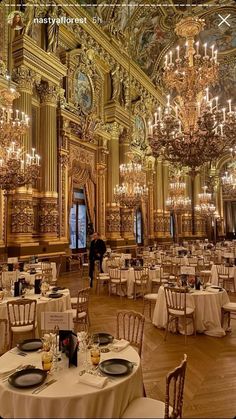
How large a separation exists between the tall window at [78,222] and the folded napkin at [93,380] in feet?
36.6

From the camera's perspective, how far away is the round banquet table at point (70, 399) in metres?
2.13

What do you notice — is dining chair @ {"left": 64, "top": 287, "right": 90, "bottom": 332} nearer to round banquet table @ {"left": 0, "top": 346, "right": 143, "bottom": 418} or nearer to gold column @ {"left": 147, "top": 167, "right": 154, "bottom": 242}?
round banquet table @ {"left": 0, "top": 346, "right": 143, "bottom": 418}

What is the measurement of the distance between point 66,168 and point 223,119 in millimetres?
7953

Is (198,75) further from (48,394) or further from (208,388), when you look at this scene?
(48,394)

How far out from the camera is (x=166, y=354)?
468 cm

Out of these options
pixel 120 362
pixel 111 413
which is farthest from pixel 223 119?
pixel 111 413

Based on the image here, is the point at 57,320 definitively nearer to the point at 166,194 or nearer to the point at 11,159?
the point at 11,159

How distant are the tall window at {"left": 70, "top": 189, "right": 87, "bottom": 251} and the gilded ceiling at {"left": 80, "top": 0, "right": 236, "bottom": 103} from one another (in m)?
→ 8.23

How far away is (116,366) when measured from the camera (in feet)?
8.52

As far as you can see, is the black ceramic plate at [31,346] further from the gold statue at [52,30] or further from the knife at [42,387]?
the gold statue at [52,30]

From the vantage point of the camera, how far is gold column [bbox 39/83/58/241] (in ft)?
36.8

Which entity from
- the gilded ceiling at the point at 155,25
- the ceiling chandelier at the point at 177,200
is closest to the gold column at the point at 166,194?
the ceiling chandelier at the point at 177,200

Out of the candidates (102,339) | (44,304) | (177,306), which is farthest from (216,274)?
(102,339)
